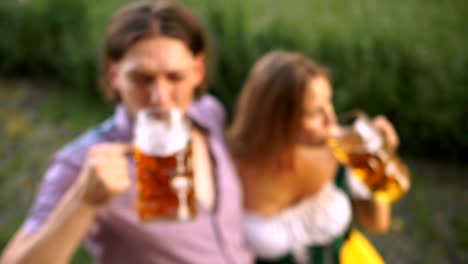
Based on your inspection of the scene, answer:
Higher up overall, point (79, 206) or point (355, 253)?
point (79, 206)

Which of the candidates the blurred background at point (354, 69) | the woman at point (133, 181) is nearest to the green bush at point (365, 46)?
the blurred background at point (354, 69)

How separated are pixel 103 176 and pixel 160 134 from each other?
0.29 ft

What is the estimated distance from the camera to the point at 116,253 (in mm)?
778

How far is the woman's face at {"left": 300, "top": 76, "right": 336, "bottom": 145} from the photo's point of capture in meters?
0.87

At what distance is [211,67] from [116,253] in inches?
13.7

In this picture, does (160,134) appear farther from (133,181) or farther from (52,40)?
(52,40)

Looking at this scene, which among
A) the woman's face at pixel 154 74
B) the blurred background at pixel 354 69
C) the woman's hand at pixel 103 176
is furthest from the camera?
the blurred background at pixel 354 69

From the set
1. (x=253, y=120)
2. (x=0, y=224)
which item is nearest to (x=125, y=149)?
(x=253, y=120)

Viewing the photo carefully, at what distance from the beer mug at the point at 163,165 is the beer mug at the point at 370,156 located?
0.28 metres

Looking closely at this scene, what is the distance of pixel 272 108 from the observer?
0.90 meters

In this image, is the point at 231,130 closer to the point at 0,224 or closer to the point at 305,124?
the point at 305,124

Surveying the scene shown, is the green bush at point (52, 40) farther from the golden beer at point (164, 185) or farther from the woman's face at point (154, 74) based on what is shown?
the golden beer at point (164, 185)

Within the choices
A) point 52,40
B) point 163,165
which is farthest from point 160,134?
point 52,40

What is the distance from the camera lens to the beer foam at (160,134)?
0.65 m
